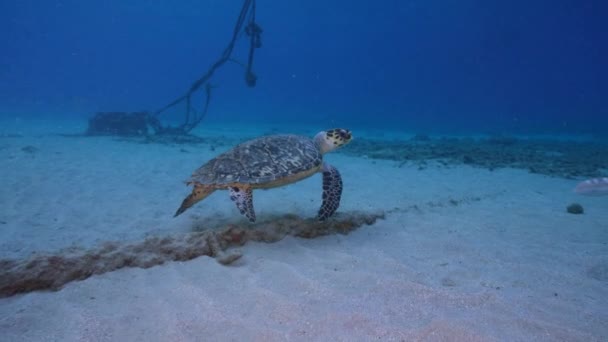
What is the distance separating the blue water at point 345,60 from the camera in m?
62.1

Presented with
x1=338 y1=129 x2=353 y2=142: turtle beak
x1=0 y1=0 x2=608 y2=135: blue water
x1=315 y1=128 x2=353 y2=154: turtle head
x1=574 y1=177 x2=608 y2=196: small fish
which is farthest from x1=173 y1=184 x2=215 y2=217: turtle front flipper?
x1=0 y1=0 x2=608 y2=135: blue water

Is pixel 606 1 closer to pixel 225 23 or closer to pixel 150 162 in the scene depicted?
pixel 150 162

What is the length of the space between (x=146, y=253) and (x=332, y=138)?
3.27 m

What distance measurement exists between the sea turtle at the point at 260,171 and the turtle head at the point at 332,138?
63cm

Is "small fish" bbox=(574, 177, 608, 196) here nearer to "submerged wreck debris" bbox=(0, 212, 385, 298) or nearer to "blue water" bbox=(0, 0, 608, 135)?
"submerged wreck debris" bbox=(0, 212, 385, 298)

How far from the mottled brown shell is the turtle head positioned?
719 mm

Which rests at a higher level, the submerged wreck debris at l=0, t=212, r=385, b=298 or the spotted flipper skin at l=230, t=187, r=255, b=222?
the spotted flipper skin at l=230, t=187, r=255, b=222

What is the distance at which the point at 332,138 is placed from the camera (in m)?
5.33

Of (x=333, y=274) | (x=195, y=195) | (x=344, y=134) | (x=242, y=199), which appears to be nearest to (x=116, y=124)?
(x=195, y=195)

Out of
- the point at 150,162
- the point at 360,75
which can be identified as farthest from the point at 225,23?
the point at 150,162

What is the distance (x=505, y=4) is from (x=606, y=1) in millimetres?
28160

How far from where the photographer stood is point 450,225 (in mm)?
4527

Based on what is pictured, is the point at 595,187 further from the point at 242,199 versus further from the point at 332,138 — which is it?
the point at 242,199

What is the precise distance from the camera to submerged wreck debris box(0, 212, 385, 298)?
2.60m
